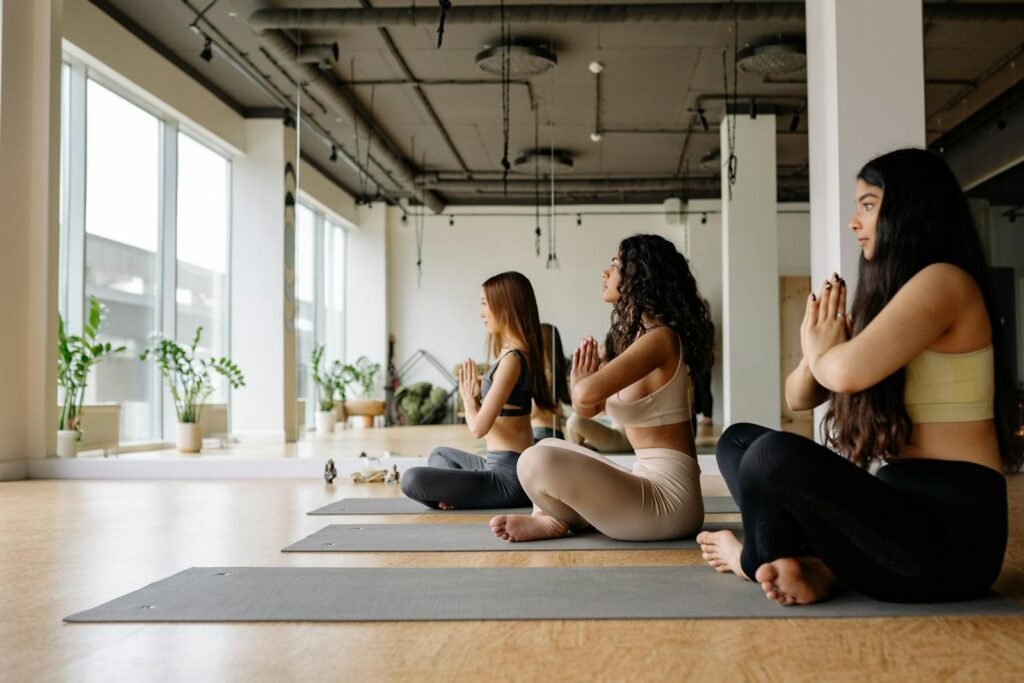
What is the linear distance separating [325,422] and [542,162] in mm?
2274

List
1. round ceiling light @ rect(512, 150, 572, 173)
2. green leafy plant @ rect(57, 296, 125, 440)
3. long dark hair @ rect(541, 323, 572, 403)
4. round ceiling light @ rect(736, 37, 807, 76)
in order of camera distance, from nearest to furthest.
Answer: long dark hair @ rect(541, 323, 572, 403) < round ceiling light @ rect(512, 150, 572, 173) < green leafy plant @ rect(57, 296, 125, 440) < round ceiling light @ rect(736, 37, 807, 76)

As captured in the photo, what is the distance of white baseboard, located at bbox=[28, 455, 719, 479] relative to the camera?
5.87 meters

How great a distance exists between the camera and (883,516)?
186 centimetres

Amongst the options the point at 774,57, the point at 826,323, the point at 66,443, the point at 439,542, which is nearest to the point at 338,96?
the point at 66,443

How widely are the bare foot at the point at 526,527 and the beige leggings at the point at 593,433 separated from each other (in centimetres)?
321

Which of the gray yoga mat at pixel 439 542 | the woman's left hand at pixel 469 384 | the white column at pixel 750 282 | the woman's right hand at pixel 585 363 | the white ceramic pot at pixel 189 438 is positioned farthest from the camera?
the white ceramic pot at pixel 189 438

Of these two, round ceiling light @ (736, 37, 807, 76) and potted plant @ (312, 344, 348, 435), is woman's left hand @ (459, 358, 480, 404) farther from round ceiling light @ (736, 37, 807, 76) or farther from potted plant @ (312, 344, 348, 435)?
round ceiling light @ (736, 37, 807, 76)

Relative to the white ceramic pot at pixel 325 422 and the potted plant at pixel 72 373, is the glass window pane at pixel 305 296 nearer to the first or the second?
the white ceramic pot at pixel 325 422

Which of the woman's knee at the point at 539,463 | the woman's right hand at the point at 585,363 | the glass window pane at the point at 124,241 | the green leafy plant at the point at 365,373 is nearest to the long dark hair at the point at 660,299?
the woman's right hand at the point at 585,363

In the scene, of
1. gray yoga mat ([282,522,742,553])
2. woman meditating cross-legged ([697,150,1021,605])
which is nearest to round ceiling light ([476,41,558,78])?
gray yoga mat ([282,522,742,553])

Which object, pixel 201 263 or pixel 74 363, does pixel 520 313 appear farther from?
pixel 201 263

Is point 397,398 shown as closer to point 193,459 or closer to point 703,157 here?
point 193,459

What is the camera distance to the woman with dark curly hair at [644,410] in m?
2.75

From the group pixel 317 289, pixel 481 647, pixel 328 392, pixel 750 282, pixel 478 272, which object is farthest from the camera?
pixel 750 282
